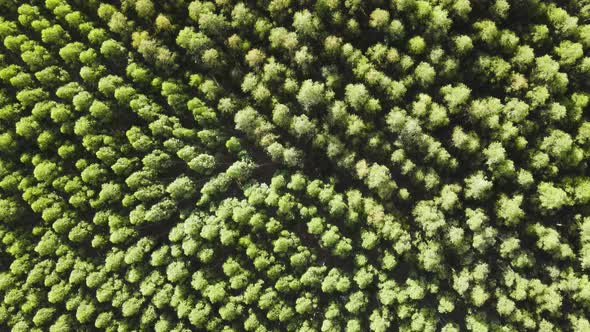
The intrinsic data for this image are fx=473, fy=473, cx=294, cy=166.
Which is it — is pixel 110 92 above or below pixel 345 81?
below

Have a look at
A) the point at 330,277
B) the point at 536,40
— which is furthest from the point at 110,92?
the point at 536,40

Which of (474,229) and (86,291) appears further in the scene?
(86,291)

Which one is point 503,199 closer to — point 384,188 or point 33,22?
point 384,188

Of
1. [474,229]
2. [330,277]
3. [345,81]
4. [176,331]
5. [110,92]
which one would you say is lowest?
[176,331]

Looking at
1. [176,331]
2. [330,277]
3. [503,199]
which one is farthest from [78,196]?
[503,199]

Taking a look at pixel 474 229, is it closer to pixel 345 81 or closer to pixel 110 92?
pixel 345 81

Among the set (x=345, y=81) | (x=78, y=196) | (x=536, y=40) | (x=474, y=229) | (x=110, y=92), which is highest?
(x=536, y=40)
